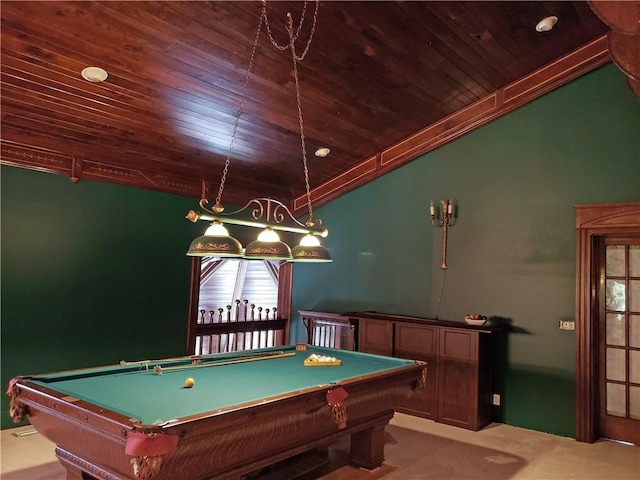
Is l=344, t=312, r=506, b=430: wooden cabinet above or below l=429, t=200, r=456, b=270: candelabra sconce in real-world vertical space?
below

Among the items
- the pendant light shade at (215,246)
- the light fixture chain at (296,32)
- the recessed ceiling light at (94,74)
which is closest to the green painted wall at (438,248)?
the recessed ceiling light at (94,74)

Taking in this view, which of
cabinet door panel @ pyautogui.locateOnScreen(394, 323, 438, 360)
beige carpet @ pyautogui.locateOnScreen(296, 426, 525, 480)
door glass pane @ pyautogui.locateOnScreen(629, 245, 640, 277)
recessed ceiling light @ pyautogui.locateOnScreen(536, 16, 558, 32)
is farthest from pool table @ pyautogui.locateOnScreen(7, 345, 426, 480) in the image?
recessed ceiling light @ pyautogui.locateOnScreen(536, 16, 558, 32)

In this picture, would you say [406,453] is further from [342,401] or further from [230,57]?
[230,57]

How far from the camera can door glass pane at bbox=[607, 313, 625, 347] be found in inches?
182

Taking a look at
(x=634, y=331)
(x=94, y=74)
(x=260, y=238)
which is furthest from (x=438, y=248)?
(x=94, y=74)

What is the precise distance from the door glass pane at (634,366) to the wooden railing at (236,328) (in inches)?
165

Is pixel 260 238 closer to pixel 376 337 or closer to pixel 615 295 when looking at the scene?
pixel 376 337

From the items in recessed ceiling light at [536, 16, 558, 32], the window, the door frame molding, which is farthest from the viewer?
the window

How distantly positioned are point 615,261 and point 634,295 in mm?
353

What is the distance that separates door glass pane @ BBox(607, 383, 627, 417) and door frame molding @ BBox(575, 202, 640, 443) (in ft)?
0.41

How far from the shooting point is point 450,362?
16.4 ft

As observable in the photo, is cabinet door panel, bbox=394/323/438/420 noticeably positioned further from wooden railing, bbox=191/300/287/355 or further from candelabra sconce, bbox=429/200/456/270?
wooden railing, bbox=191/300/287/355

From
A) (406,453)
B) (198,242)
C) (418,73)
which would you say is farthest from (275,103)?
(406,453)

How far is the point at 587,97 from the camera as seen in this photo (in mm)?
4781
